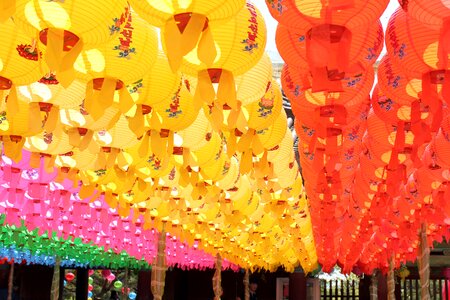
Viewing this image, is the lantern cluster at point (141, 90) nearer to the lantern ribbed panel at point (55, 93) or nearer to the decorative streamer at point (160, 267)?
the lantern ribbed panel at point (55, 93)

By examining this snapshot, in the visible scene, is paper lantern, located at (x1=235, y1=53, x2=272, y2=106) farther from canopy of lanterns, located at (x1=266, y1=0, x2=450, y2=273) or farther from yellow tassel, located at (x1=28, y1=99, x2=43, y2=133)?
yellow tassel, located at (x1=28, y1=99, x2=43, y2=133)

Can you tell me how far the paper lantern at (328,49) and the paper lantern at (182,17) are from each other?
30 centimetres

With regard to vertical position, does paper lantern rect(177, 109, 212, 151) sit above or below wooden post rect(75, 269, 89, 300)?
A: above

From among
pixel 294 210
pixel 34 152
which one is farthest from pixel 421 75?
pixel 294 210

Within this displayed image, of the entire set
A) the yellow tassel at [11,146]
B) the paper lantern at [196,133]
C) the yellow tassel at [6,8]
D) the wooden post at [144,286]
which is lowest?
the wooden post at [144,286]

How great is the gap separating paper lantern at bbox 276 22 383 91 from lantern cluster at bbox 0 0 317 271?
184mm

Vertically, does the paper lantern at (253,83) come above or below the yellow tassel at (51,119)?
above

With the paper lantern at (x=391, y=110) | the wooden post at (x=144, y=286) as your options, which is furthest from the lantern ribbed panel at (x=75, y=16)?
the wooden post at (x=144, y=286)

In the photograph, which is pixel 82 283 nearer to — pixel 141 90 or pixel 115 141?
pixel 115 141

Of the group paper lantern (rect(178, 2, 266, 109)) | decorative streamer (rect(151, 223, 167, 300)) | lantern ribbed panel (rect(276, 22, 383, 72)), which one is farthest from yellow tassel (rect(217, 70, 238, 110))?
decorative streamer (rect(151, 223, 167, 300))

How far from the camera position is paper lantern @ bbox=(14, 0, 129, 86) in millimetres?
2051

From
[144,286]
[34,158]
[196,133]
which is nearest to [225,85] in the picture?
[196,133]

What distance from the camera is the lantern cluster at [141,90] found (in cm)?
208

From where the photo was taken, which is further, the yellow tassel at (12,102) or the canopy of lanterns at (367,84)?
the yellow tassel at (12,102)
